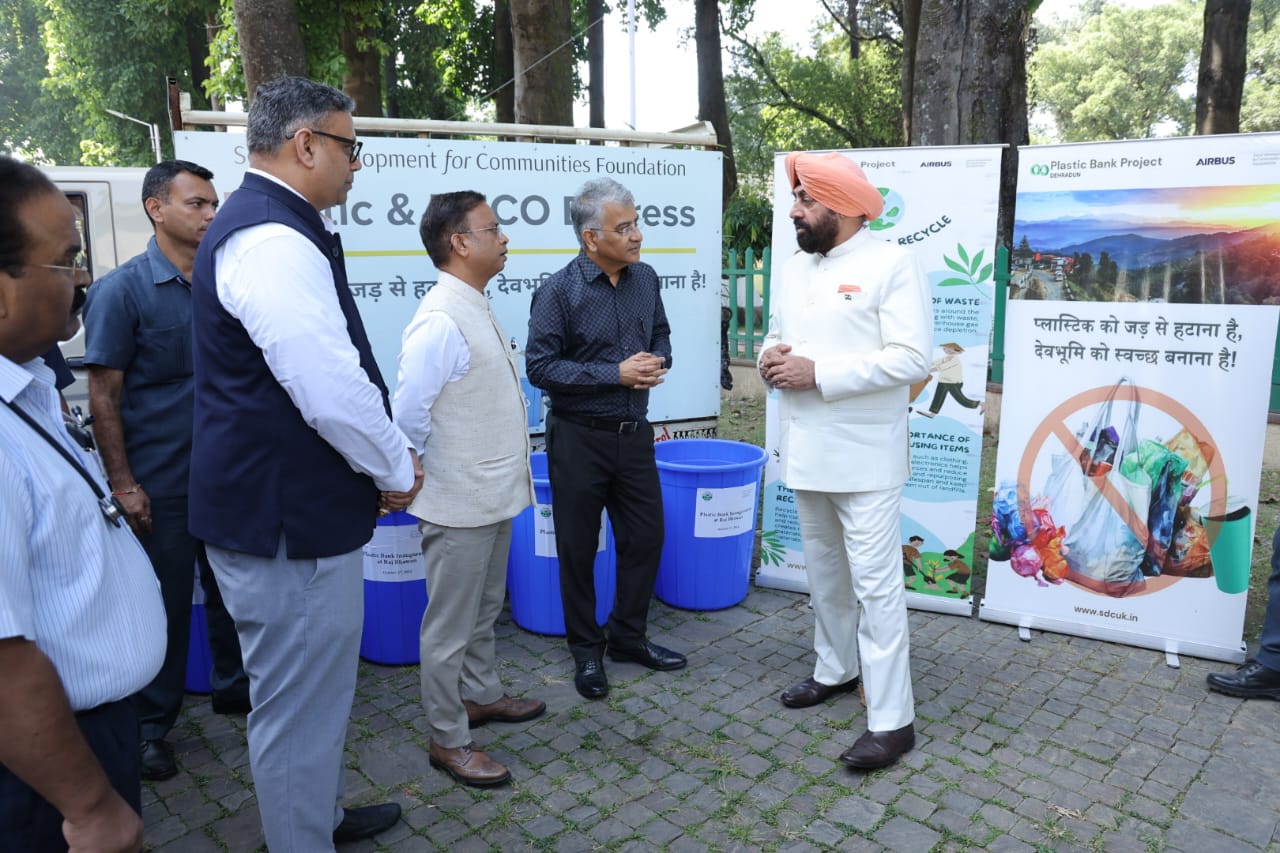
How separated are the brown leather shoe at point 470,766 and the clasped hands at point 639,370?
4.85 feet

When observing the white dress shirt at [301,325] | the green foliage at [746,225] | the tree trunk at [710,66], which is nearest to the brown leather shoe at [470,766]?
the white dress shirt at [301,325]

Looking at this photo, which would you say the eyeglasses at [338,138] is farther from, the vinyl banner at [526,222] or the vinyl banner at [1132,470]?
the vinyl banner at [1132,470]

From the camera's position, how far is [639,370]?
11.4 feet

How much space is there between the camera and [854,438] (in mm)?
3160

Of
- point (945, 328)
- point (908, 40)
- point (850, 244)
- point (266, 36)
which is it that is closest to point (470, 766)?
point (850, 244)

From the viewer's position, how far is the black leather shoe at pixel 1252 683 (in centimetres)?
350

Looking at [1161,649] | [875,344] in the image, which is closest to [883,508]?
[875,344]

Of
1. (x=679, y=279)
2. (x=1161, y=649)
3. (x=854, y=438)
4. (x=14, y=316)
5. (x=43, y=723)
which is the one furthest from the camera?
(x=679, y=279)

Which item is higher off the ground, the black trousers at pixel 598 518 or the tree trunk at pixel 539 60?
the tree trunk at pixel 539 60

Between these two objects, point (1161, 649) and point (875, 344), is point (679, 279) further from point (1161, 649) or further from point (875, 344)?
point (1161, 649)

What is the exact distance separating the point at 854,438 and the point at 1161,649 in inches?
79.1

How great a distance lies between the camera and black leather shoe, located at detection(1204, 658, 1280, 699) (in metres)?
3.50

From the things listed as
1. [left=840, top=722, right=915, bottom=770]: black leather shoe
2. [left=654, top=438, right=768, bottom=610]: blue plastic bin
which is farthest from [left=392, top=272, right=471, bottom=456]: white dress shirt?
[left=840, top=722, right=915, bottom=770]: black leather shoe

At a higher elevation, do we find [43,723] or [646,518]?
[43,723]
